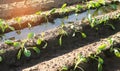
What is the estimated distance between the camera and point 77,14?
513 centimetres

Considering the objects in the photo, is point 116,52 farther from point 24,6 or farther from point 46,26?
point 24,6

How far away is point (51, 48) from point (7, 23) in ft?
3.35

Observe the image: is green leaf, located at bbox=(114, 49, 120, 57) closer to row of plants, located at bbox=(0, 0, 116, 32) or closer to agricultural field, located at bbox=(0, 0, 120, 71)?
agricultural field, located at bbox=(0, 0, 120, 71)

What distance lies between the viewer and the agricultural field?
3.64 metres

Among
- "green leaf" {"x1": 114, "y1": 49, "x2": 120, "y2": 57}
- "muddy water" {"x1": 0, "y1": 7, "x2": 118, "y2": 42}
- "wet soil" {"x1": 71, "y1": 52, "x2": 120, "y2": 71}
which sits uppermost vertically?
"muddy water" {"x1": 0, "y1": 7, "x2": 118, "y2": 42}

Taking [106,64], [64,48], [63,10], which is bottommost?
[106,64]

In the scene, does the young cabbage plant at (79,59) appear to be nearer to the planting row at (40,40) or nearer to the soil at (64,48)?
the soil at (64,48)

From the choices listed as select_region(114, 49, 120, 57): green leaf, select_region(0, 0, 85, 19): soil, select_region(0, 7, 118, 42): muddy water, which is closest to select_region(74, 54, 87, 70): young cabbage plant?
select_region(114, 49, 120, 57): green leaf

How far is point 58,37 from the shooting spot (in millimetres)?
4227

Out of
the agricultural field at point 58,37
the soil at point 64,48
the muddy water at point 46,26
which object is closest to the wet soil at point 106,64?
the agricultural field at point 58,37

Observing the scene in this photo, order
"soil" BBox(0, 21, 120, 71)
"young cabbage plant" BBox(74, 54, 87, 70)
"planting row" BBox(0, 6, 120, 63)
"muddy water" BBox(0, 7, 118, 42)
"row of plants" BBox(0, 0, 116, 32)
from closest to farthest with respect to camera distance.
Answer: "young cabbage plant" BBox(74, 54, 87, 70) → "soil" BBox(0, 21, 120, 71) → "planting row" BBox(0, 6, 120, 63) → "muddy water" BBox(0, 7, 118, 42) → "row of plants" BBox(0, 0, 116, 32)

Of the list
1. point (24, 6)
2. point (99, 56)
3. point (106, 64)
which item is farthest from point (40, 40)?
point (24, 6)

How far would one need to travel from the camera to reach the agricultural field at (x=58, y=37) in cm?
364

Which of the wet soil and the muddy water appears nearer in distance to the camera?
the wet soil
